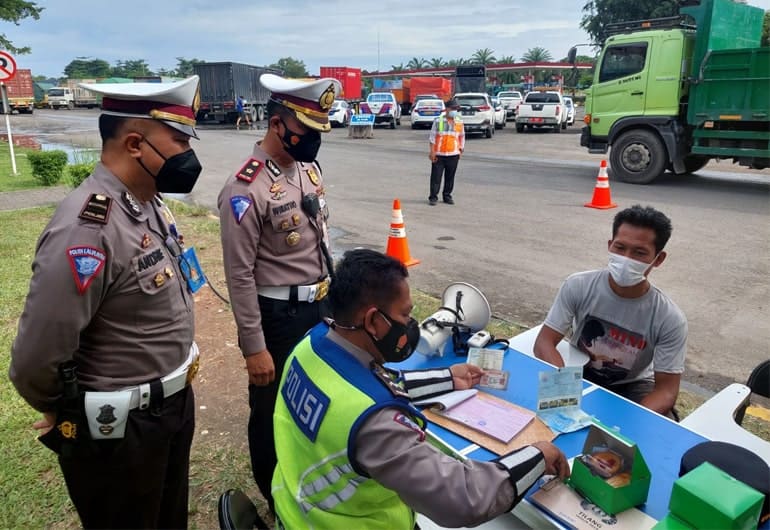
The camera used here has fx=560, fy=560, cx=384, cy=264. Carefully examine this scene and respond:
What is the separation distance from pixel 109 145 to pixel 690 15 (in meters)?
10.9

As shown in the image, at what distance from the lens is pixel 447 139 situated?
905 cm

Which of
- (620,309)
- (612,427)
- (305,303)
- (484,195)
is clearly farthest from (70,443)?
(484,195)

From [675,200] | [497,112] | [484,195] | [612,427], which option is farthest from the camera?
[497,112]

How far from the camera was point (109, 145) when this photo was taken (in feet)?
5.79

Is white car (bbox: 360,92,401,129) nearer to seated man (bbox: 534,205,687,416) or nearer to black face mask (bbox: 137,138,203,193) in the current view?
seated man (bbox: 534,205,687,416)

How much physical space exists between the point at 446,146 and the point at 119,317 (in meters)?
7.83

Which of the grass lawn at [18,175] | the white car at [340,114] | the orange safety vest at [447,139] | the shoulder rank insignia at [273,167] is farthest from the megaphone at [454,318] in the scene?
the white car at [340,114]

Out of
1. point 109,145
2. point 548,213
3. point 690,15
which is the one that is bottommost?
point 548,213

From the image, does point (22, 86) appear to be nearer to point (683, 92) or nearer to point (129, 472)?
point (683, 92)

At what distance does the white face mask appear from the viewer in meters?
2.66

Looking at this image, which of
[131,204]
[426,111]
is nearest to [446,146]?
[131,204]

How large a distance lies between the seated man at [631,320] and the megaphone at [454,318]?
17.6 inches

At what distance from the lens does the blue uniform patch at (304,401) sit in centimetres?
142

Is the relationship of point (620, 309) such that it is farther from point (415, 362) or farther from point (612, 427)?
point (415, 362)
